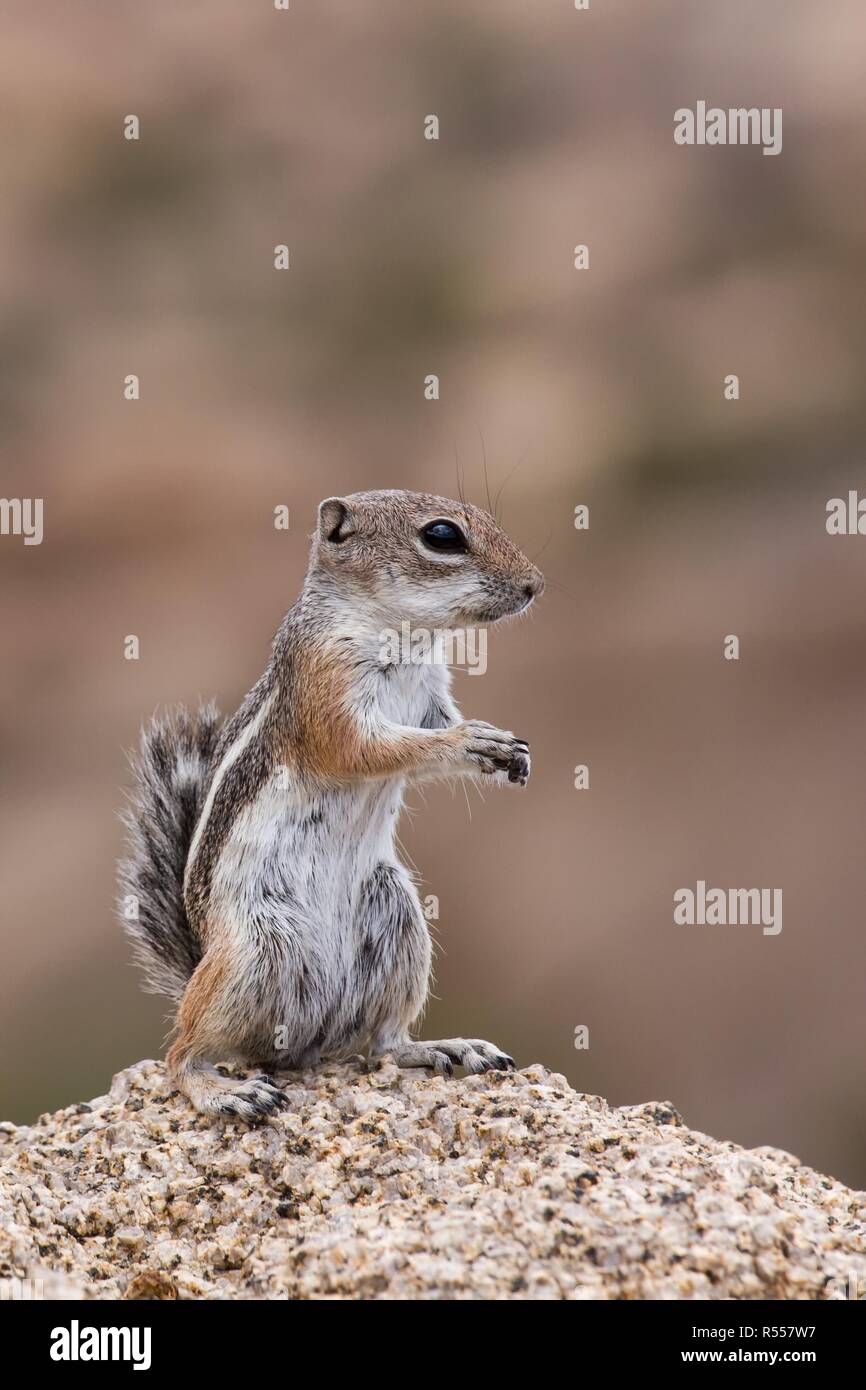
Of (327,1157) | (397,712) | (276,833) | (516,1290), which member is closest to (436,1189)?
(327,1157)

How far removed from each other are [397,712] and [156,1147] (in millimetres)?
1241

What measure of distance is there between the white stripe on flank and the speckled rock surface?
0.59 meters

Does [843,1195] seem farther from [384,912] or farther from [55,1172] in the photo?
[55,1172]

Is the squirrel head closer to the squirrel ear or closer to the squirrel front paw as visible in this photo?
the squirrel ear

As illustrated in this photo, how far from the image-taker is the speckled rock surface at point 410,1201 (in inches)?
102

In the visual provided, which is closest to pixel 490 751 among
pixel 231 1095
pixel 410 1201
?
pixel 231 1095

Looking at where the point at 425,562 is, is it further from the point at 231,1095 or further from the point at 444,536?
the point at 231,1095

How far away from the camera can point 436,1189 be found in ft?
10.1

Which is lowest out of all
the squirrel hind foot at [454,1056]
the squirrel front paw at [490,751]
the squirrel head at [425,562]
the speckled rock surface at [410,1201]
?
the speckled rock surface at [410,1201]

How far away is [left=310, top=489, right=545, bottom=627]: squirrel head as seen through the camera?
382cm

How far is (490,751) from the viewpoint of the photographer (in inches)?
145

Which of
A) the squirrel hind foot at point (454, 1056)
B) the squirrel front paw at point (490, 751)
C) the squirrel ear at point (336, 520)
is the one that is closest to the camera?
the squirrel front paw at point (490, 751)

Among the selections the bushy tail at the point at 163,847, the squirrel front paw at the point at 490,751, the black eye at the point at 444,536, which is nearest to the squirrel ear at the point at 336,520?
the black eye at the point at 444,536
